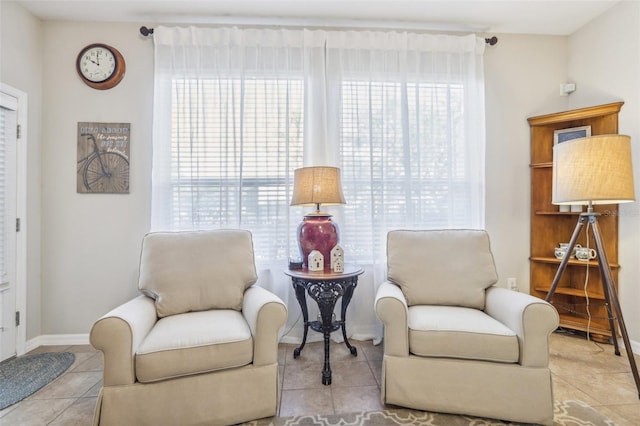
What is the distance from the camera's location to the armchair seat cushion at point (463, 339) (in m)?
1.58

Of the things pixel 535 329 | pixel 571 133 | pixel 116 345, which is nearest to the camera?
pixel 116 345

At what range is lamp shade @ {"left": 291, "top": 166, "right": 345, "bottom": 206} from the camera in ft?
6.88

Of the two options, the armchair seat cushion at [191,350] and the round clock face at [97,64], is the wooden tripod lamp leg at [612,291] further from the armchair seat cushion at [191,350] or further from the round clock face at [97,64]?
the round clock face at [97,64]

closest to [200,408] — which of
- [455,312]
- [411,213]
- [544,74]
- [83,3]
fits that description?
[455,312]

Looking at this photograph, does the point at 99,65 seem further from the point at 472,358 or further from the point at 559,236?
the point at 559,236

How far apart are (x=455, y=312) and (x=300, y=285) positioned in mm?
986

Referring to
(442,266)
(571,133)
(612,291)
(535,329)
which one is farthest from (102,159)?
(571,133)

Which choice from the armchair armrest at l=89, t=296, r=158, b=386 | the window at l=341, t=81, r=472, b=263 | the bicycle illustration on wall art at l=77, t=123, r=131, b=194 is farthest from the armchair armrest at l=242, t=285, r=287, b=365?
the bicycle illustration on wall art at l=77, t=123, r=131, b=194

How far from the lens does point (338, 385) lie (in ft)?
6.38

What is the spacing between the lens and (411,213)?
2645 millimetres

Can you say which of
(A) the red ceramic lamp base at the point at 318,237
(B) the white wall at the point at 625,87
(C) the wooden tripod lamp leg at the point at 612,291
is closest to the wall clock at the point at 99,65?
(A) the red ceramic lamp base at the point at 318,237

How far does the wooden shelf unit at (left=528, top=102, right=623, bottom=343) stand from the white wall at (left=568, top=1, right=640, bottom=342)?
0.43 ft

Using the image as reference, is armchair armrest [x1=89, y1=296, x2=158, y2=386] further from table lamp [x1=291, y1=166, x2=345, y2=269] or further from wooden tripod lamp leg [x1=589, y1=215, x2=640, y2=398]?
wooden tripod lamp leg [x1=589, y1=215, x2=640, y2=398]

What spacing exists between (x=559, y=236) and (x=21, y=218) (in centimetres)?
445
